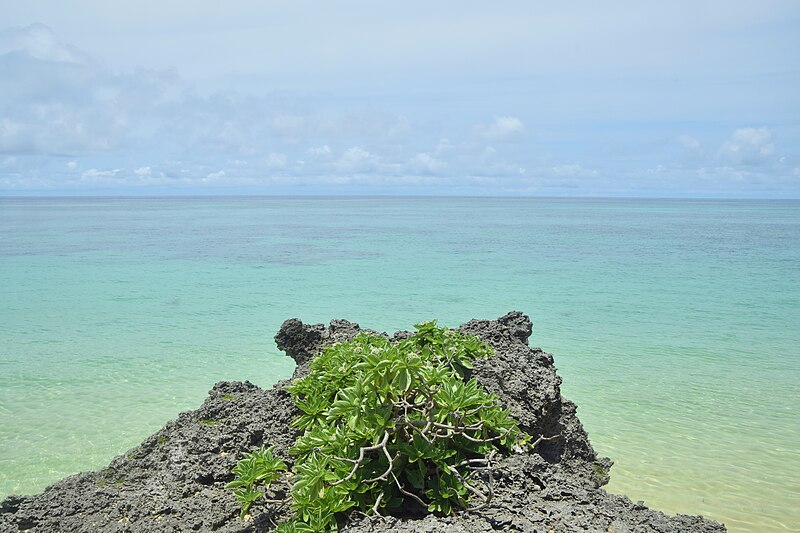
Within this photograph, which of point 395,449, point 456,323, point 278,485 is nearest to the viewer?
point 395,449

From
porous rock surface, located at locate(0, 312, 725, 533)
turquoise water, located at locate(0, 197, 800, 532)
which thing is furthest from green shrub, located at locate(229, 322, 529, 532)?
turquoise water, located at locate(0, 197, 800, 532)

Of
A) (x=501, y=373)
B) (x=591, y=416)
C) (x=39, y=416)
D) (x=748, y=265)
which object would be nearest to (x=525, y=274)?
(x=748, y=265)

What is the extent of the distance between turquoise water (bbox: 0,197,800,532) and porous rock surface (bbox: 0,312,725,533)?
2.36 m

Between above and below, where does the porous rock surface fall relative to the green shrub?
below

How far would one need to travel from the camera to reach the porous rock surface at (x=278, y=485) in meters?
3.26

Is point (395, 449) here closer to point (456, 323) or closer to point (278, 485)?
point (278, 485)

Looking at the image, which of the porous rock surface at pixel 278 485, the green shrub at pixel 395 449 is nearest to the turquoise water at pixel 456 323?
the porous rock surface at pixel 278 485

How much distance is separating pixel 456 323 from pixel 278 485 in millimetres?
11190

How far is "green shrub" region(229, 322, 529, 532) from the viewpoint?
3260 millimetres

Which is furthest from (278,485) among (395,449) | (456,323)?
(456,323)

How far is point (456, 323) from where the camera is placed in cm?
1473

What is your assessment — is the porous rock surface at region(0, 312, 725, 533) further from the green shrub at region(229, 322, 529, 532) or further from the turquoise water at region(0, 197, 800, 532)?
the turquoise water at region(0, 197, 800, 532)

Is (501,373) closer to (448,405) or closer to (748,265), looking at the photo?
(448,405)

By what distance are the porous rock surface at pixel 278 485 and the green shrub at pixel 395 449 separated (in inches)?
4.5
